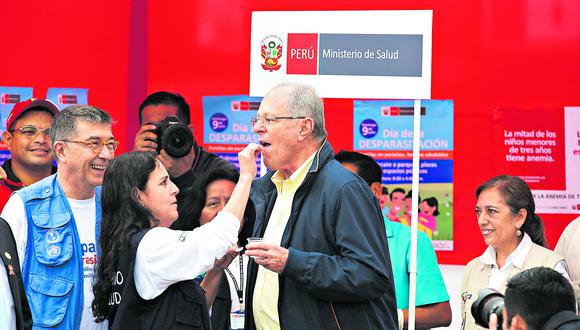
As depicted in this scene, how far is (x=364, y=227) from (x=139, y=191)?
2.73 ft

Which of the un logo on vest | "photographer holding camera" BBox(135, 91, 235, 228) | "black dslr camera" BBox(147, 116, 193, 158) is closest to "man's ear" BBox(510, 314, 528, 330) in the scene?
the un logo on vest

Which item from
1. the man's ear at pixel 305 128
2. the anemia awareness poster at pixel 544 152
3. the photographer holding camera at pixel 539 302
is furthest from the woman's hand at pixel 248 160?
the anemia awareness poster at pixel 544 152

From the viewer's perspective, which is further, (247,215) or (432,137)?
(432,137)

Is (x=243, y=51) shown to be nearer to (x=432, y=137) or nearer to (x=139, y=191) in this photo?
(x=432, y=137)

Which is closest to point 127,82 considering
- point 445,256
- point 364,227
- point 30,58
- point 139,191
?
point 30,58

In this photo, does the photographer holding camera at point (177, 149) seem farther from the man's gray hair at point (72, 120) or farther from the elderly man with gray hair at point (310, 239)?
the elderly man with gray hair at point (310, 239)

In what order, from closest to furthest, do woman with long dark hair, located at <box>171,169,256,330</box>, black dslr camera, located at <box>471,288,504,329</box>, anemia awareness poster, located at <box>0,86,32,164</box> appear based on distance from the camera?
black dslr camera, located at <box>471,288,504,329</box>
woman with long dark hair, located at <box>171,169,256,330</box>
anemia awareness poster, located at <box>0,86,32,164</box>

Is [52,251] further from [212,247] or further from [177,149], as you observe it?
[177,149]

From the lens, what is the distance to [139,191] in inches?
122

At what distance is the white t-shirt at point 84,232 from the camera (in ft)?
10.6

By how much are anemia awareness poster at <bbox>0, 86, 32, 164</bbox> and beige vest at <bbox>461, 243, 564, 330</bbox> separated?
3.22 m

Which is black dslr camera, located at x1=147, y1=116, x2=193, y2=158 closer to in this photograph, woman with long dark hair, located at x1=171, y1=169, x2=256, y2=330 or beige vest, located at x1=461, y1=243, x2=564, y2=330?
woman with long dark hair, located at x1=171, y1=169, x2=256, y2=330

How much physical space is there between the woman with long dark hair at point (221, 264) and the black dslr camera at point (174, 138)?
1.67 ft

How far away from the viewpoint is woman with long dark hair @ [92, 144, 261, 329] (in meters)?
2.89
